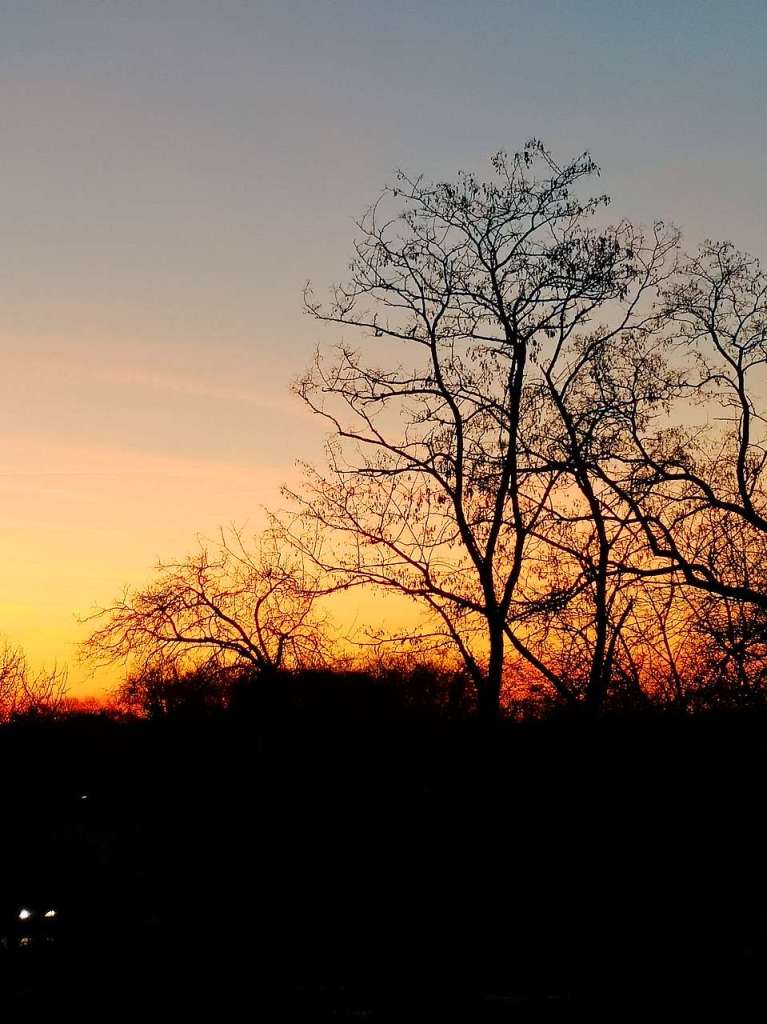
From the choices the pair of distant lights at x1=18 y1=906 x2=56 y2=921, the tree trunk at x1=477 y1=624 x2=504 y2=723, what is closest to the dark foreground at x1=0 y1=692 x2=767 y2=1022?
the pair of distant lights at x1=18 y1=906 x2=56 y2=921

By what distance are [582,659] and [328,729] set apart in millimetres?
18099

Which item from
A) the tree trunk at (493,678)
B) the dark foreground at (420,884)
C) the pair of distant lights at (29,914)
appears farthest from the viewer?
the tree trunk at (493,678)

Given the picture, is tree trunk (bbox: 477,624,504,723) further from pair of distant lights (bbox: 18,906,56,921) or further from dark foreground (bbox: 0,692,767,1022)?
pair of distant lights (bbox: 18,906,56,921)

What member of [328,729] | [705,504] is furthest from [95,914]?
[328,729]

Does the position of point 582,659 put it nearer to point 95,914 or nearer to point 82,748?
point 95,914

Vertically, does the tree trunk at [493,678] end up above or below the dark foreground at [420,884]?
above

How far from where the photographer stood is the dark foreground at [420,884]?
16.4 m

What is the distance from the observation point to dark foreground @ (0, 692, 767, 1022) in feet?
53.8

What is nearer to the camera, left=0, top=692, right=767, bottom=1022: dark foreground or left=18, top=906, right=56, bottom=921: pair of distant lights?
left=0, top=692, right=767, bottom=1022: dark foreground

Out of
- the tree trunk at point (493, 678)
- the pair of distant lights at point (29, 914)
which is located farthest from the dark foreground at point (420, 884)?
the tree trunk at point (493, 678)

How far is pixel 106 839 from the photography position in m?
39.0

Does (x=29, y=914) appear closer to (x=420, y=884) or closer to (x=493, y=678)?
(x=420, y=884)

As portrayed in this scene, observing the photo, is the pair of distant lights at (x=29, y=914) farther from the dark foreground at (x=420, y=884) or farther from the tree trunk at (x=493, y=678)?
the tree trunk at (x=493, y=678)

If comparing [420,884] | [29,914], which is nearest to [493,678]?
[420,884]
